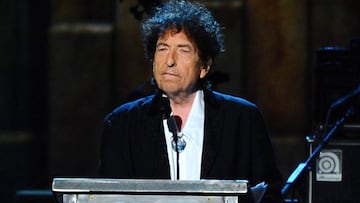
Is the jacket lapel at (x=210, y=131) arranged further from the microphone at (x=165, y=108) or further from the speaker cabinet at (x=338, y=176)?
the speaker cabinet at (x=338, y=176)

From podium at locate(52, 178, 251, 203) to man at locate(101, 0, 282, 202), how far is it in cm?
74

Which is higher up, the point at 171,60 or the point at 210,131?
the point at 171,60

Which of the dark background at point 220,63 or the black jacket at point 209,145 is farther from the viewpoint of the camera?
the dark background at point 220,63

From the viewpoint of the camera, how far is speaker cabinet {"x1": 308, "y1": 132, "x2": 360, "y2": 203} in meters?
4.89

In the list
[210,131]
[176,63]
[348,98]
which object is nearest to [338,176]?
[348,98]

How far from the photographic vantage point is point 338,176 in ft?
16.1

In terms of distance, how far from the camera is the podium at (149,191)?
289 cm

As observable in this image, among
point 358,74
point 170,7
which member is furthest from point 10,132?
point 170,7

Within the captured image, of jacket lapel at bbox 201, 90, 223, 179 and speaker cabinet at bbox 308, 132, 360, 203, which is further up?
jacket lapel at bbox 201, 90, 223, 179

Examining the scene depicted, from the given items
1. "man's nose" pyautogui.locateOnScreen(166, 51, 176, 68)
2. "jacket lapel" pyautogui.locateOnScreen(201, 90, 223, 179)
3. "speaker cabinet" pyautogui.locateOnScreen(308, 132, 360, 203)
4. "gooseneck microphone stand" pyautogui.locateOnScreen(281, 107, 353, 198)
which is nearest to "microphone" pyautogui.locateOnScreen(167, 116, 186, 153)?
"jacket lapel" pyautogui.locateOnScreen(201, 90, 223, 179)

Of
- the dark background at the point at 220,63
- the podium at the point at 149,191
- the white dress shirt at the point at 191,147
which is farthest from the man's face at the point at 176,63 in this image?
the dark background at the point at 220,63

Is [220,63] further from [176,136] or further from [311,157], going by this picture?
[176,136]

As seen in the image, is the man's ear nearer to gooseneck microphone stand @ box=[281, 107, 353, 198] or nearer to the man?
the man

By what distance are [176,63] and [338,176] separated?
1542 millimetres
